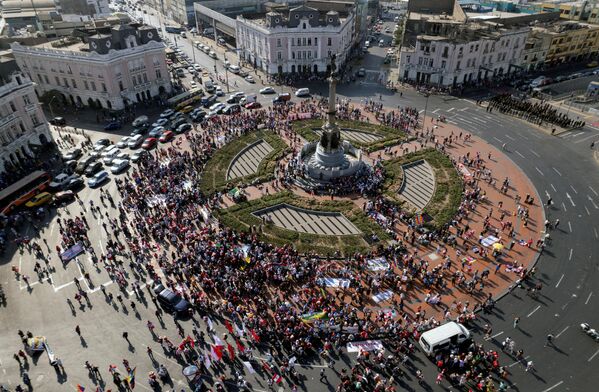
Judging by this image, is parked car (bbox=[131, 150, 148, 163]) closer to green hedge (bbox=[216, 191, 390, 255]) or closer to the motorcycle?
green hedge (bbox=[216, 191, 390, 255])

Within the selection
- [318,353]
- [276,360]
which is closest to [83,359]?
[276,360]

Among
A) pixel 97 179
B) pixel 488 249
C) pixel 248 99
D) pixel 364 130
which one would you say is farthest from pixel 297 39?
pixel 488 249

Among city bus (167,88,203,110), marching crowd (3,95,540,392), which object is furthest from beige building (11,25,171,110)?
marching crowd (3,95,540,392)

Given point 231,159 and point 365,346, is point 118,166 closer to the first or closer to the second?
point 231,159

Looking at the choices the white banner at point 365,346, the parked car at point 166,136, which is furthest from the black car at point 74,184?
the white banner at point 365,346

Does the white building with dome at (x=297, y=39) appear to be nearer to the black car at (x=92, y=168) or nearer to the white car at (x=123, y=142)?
the white car at (x=123, y=142)

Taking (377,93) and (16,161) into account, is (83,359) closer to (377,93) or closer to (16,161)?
(16,161)
